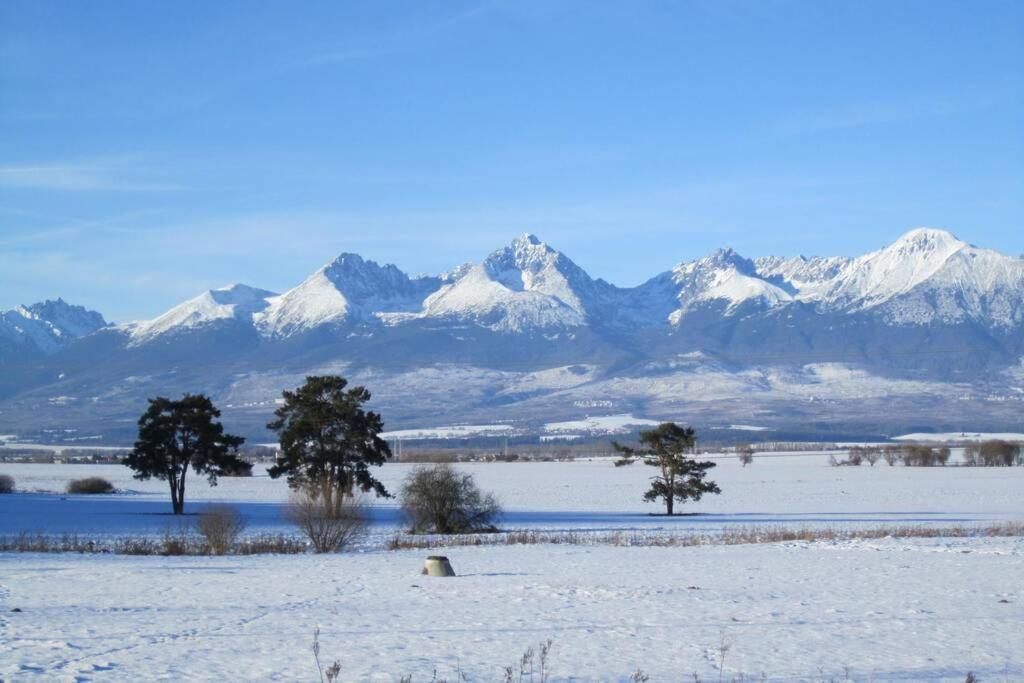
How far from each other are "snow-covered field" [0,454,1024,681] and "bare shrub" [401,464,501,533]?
452cm

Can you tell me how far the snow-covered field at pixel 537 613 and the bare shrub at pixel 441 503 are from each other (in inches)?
178

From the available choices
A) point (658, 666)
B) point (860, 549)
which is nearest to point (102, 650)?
point (658, 666)

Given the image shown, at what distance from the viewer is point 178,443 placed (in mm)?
64562

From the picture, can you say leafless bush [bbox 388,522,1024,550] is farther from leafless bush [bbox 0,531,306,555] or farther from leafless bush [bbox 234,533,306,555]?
leafless bush [bbox 0,531,306,555]

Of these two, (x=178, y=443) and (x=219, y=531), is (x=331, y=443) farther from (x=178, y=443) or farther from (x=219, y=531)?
(x=219, y=531)

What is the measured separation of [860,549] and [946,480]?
224 feet

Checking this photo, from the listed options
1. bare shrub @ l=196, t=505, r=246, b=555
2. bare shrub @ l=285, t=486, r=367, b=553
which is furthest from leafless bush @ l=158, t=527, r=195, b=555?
bare shrub @ l=285, t=486, r=367, b=553

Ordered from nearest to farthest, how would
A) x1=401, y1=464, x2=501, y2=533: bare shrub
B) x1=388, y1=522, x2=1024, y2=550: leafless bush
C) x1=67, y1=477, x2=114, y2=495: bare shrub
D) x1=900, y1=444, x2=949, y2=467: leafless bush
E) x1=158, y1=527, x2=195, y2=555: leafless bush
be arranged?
x1=158, y1=527, x2=195, y2=555: leafless bush → x1=388, y1=522, x2=1024, y2=550: leafless bush → x1=401, y1=464, x2=501, y2=533: bare shrub → x1=67, y1=477, x2=114, y2=495: bare shrub → x1=900, y1=444, x2=949, y2=467: leafless bush

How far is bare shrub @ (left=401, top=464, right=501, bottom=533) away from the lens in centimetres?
4897

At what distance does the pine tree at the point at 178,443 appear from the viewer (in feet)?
205

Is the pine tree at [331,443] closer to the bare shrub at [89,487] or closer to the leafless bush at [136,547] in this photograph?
the leafless bush at [136,547]

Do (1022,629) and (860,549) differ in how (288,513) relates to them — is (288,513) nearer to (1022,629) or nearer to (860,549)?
(860,549)

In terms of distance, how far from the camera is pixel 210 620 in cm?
2083

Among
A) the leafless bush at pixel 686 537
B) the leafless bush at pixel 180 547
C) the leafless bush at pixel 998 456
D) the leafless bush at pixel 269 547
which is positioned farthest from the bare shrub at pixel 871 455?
the leafless bush at pixel 180 547
